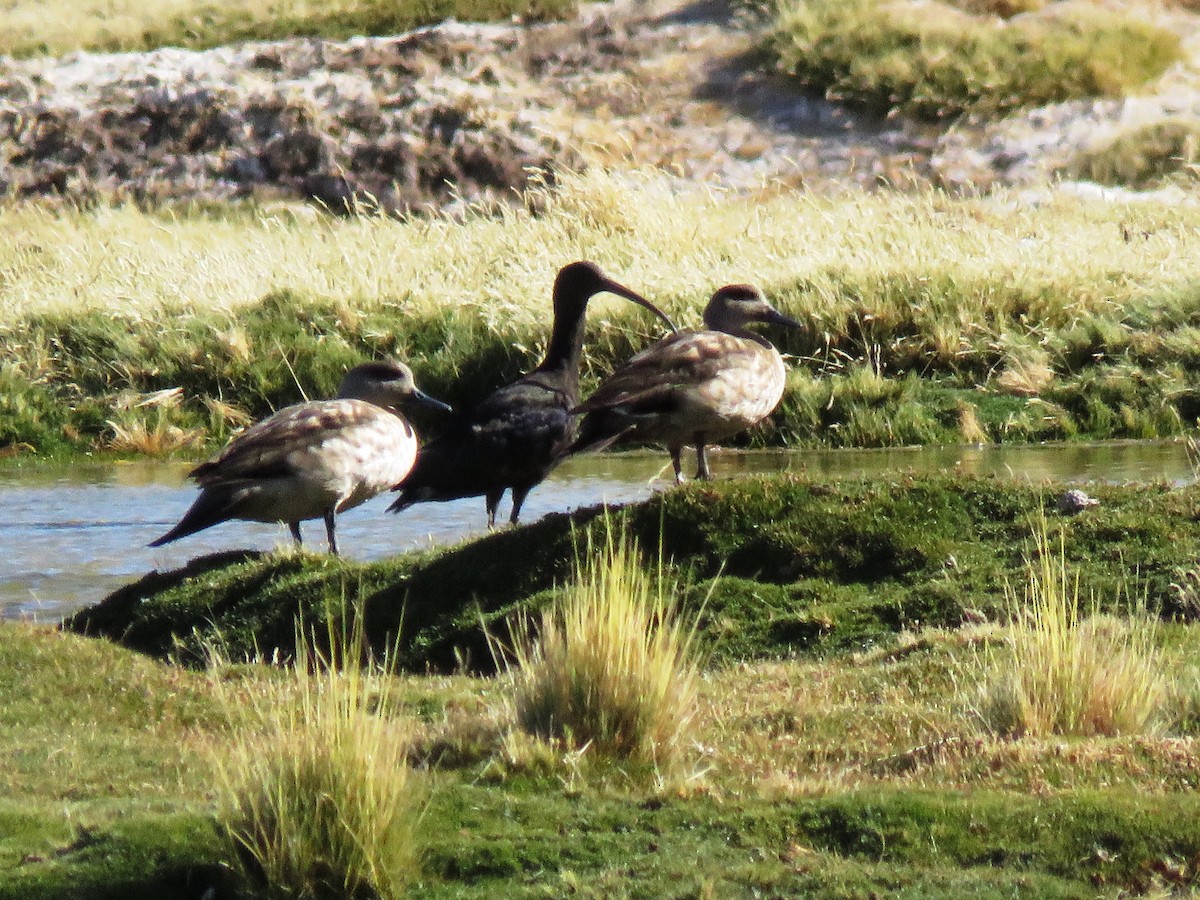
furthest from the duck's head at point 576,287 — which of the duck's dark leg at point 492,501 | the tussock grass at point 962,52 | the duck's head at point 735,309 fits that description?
the tussock grass at point 962,52

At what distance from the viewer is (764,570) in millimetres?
11875

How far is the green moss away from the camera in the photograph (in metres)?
11.3

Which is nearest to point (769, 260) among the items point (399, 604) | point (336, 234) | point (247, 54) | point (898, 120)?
point (336, 234)

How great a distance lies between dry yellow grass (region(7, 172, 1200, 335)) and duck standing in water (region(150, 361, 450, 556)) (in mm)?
8958

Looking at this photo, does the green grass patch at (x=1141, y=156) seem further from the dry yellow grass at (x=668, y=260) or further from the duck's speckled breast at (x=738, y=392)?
the duck's speckled breast at (x=738, y=392)

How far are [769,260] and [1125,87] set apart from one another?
17219mm

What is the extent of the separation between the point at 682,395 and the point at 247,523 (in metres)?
7.54

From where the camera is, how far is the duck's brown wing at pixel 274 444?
1289 cm

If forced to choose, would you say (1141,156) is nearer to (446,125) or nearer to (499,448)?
(446,125)

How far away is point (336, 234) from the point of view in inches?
1104

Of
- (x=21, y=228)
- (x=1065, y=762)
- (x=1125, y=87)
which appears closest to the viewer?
(x=1065, y=762)

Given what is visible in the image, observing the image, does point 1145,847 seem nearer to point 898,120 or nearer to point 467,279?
point 467,279

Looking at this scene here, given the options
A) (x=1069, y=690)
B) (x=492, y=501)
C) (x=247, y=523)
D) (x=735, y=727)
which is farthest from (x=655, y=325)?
(x=1069, y=690)

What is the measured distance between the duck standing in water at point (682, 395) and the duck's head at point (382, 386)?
2.77 m
